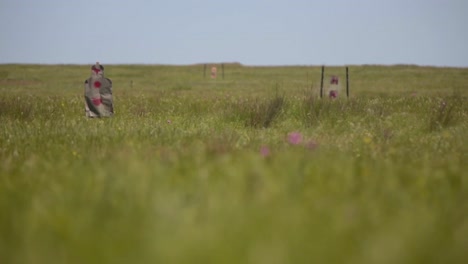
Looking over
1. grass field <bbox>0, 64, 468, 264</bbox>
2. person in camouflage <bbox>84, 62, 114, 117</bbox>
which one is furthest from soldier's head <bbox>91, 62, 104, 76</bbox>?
grass field <bbox>0, 64, 468, 264</bbox>

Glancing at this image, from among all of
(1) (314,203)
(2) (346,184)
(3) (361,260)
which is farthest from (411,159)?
(3) (361,260)

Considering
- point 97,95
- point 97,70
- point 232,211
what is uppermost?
point 97,70

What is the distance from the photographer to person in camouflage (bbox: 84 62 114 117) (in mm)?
11484

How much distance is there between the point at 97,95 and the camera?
454 inches

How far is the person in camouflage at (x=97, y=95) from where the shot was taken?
11.5 metres

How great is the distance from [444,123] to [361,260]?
8606mm

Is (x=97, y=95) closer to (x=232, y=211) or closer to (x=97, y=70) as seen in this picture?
(x=97, y=70)

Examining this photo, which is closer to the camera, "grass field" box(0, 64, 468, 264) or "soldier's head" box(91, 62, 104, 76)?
"grass field" box(0, 64, 468, 264)

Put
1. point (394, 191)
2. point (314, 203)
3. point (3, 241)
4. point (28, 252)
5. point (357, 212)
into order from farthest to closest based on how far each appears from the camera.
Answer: point (394, 191)
point (314, 203)
point (357, 212)
point (3, 241)
point (28, 252)

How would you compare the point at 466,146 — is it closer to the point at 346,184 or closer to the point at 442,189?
the point at 442,189

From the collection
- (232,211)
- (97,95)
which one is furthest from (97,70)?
(232,211)

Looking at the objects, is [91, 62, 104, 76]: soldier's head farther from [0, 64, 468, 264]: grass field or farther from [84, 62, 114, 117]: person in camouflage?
[0, 64, 468, 264]: grass field

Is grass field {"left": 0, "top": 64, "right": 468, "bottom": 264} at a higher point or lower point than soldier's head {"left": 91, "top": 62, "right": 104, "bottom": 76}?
lower

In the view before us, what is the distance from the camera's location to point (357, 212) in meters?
2.62
